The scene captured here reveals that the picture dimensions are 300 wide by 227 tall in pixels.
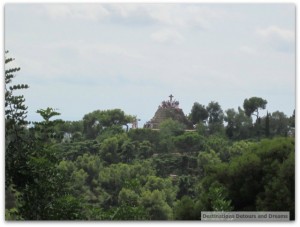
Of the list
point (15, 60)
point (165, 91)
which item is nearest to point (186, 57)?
point (165, 91)

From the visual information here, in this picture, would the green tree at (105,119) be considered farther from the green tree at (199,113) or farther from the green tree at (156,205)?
the green tree at (156,205)

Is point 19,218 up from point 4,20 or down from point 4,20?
down

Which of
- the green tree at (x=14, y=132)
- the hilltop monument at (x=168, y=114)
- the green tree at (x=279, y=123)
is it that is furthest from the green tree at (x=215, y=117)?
the green tree at (x=14, y=132)

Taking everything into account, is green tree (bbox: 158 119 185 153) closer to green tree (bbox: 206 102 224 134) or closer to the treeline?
the treeline

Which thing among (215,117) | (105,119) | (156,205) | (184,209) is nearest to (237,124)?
(215,117)

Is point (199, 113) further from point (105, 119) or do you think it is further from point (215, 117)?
point (105, 119)

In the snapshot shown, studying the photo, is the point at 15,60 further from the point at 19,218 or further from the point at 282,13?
the point at 282,13
